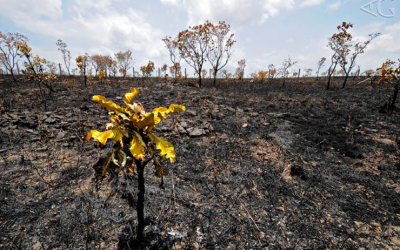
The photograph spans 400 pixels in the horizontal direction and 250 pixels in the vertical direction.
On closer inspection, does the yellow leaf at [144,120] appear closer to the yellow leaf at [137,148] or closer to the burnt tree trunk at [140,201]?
the yellow leaf at [137,148]

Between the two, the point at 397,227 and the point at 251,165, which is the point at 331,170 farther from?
the point at 251,165

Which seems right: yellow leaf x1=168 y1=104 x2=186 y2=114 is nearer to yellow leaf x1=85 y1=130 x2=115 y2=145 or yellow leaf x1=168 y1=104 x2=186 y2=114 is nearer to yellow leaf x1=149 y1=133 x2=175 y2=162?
yellow leaf x1=149 y1=133 x2=175 y2=162

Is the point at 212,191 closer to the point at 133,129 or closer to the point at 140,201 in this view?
the point at 140,201

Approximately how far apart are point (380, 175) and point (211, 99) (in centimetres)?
774

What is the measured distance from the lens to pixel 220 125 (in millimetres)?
6938

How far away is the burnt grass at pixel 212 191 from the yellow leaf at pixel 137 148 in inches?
13.7

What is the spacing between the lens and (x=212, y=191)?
3.44 meters

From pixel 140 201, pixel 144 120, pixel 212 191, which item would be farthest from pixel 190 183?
pixel 144 120

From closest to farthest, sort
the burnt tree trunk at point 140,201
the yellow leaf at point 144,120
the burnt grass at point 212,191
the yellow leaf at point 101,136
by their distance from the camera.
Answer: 1. the yellow leaf at point 101,136
2. the yellow leaf at point 144,120
3. the burnt tree trunk at point 140,201
4. the burnt grass at point 212,191

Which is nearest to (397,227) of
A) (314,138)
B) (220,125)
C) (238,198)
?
(238,198)

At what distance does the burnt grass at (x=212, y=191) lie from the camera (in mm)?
2486

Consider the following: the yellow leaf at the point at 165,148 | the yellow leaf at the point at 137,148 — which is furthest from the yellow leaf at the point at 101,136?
the yellow leaf at the point at 165,148

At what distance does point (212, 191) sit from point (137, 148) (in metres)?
2.25

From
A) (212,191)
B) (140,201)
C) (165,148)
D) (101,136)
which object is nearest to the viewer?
(101,136)
